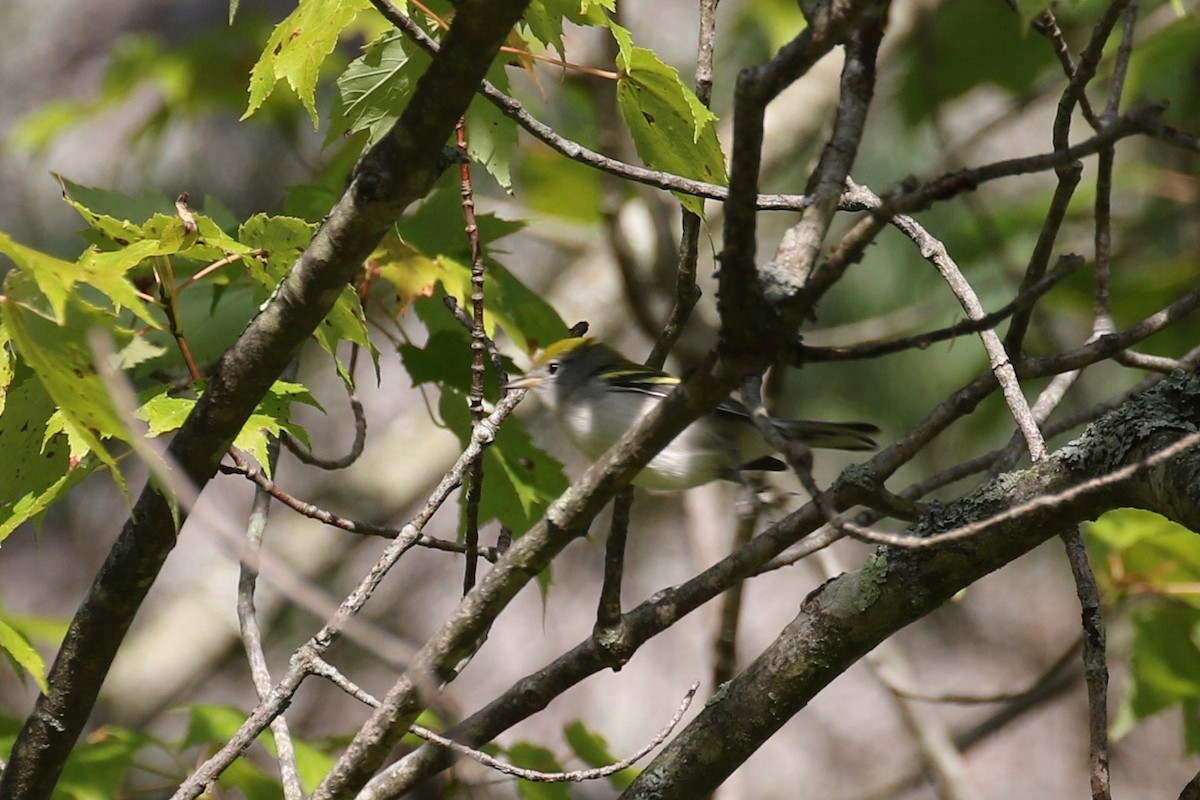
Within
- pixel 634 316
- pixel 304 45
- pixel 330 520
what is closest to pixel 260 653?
pixel 330 520

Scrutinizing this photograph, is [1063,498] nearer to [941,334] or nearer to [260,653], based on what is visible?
[941,334]

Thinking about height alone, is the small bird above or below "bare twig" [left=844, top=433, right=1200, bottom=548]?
above

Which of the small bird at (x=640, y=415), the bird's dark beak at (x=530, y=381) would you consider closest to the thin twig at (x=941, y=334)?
the small bird at (x=640, y=415)

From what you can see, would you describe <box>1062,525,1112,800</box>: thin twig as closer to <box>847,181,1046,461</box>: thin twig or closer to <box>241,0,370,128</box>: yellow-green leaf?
<box>847,181,1046,461</box>: thin twig

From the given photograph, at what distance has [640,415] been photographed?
7.59 feet

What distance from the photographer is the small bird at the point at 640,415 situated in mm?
2266

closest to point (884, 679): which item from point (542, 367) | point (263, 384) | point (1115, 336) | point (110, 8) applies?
point (542, 367)

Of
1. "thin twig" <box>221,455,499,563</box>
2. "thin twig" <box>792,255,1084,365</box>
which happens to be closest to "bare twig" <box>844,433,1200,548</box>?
"thin twig" <box>792,255,1084,365</box>

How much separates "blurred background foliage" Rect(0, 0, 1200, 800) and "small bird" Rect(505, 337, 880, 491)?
0.24 m

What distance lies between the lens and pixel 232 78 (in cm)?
378

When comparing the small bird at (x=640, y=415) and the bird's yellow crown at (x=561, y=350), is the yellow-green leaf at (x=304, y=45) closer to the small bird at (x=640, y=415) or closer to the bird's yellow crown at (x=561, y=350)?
the small bird at (x=640, y=415)

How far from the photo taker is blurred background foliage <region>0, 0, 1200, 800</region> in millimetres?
2350

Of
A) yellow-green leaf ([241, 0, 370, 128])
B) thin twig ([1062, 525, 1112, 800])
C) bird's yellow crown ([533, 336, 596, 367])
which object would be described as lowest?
thin twig ([1062, 525, 1112, 800])

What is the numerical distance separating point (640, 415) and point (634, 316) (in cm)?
110
